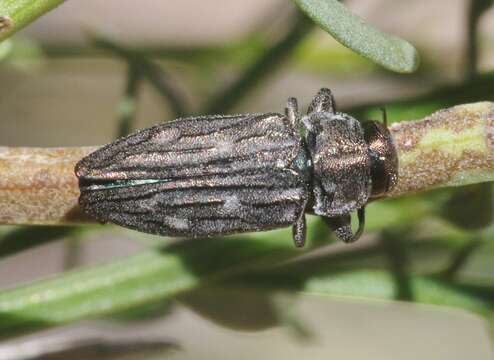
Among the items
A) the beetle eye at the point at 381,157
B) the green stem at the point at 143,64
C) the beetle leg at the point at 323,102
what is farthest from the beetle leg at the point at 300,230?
the green stem at the point at 143,64

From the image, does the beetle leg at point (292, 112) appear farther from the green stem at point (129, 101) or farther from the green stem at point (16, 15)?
the green stem at point (16, 15)

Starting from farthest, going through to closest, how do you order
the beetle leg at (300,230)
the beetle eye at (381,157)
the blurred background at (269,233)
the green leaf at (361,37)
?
the blurred background at (269,233), the beetle leg at (300,230), the beetle eye at (381,157), the green leaf at (361,37)

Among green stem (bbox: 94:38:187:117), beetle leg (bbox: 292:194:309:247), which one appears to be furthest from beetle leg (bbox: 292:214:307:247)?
green stem (bbox: 94:38:187:117)

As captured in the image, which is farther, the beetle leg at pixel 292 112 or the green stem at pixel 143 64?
the green stem at pixel 143 64

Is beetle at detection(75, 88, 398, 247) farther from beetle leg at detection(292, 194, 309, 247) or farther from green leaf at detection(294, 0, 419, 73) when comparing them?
green leaf at detection(294, 0, 419, 73)

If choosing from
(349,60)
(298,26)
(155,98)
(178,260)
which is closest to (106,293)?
(178,260)

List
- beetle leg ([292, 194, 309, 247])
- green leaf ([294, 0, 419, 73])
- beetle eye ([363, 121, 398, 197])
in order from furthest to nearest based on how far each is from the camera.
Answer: beetle leg ([292, 194, 309, 247]) < beetle eye ([363, 121, 398, 197]) < green leaf ([294, 0, 419, 73])

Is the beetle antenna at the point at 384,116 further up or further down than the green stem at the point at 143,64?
further down
